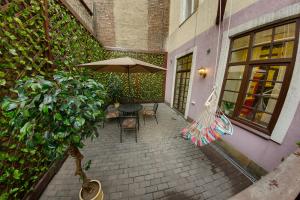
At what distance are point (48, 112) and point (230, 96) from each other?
10.6 feet

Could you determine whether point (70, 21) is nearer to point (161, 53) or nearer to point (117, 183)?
point (117, 183)

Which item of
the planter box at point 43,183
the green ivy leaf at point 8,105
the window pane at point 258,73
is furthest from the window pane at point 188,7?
the planter box at point 43,183

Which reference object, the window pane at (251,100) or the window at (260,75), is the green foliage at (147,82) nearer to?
the window at (260,75)

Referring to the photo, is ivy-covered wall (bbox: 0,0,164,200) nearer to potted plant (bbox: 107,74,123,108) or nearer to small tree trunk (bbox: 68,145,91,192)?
small tree trunk (bbox: 68,145,91,192)

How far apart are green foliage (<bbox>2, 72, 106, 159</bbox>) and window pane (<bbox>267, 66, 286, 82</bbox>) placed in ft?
9.16

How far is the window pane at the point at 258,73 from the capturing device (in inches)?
80.8

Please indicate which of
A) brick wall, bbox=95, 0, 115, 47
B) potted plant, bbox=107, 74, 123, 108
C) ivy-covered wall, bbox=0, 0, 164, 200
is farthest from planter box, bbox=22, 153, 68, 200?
brick wall, bbox=95, 0, 115, 47

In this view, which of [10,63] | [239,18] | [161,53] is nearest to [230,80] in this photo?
[239,18]

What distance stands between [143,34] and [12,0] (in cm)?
578

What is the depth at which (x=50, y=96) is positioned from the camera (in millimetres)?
905

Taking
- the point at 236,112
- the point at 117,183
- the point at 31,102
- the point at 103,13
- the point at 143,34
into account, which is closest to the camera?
the point at 31,102

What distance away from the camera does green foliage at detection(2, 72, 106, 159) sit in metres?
0.86

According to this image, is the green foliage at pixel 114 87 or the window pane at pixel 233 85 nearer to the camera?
the window pane at pixel 233 85

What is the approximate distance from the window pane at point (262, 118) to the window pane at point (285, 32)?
4.18 ft
